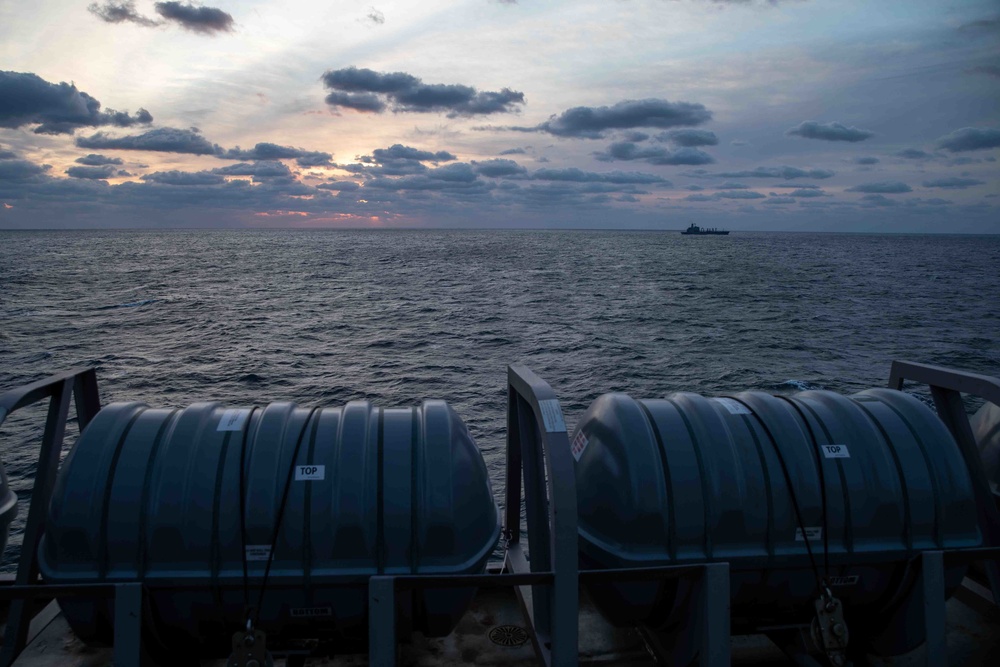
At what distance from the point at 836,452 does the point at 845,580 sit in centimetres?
93

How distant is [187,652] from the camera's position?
16.3 ft

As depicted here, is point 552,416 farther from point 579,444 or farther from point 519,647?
point 519,647

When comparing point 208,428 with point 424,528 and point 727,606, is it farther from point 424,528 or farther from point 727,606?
point 727,606

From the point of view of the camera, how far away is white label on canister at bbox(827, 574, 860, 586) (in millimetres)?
5129

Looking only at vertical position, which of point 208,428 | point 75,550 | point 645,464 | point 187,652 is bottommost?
point 187,652

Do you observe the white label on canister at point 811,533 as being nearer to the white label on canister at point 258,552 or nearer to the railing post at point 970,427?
the railing post at point 970,427

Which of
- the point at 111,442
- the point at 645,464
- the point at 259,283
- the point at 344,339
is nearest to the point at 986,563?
the point at 645,464

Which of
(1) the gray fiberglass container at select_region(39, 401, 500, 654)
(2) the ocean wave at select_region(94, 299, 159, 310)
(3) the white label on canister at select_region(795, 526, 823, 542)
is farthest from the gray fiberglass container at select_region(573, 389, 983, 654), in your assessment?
(2) the ocean wave at select_region(94, 299, 159, 310)

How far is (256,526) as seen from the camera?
15.1 ft

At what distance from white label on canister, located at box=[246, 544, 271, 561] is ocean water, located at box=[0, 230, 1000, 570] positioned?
11213mm

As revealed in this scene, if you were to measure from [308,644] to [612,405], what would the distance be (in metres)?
2.78

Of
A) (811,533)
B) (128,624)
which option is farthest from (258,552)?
(811,533)

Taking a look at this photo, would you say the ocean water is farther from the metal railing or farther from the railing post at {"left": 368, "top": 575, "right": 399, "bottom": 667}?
the railing post at {"left": 368, "top": 575, "right": 399, "bottom": 667}

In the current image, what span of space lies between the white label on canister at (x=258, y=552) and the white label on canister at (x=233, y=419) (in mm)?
829
